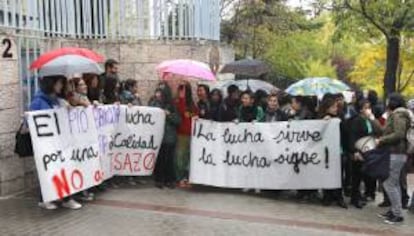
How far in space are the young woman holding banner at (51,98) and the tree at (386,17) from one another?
10353 mm

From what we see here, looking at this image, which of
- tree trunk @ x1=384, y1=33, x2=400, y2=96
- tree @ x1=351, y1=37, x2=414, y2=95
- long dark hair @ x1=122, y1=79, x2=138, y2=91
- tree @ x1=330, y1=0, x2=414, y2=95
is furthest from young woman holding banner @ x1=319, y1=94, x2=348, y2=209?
tree @ x1=351, y1=37, x2=414, y2=95

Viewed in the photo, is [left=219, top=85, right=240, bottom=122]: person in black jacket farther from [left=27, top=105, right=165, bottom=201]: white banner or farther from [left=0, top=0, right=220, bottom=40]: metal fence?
[left=0, top=0, right=220, bottom=40]: metal fence

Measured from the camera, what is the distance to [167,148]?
989 cm

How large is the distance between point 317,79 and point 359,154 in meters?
1.26

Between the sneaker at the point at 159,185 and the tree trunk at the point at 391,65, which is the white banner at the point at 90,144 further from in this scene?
the tree trunk at the point at 391,65

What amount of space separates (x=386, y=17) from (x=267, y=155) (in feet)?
29.7

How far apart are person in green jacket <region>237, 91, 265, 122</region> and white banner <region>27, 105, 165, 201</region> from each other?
1175mm

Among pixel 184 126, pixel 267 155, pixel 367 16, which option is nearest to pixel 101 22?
pixel 184 126

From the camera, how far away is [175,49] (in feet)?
38.4

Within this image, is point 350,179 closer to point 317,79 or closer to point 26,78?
point 317,79

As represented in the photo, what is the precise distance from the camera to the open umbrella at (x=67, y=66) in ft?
26.6

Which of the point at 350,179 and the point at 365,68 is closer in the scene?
the point at 350,179

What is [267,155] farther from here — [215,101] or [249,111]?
[215,101]

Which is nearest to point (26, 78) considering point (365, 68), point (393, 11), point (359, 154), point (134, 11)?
point (134, 11)
